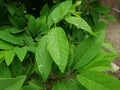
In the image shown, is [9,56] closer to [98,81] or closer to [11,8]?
[98,81]

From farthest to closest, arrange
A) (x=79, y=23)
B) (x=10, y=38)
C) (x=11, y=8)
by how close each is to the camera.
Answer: (x=11, y=8)
(x=10, y=38)
(x=79, y=23)

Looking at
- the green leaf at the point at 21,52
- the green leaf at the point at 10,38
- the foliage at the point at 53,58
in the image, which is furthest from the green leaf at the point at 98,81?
the green leaf at the point at 10,38

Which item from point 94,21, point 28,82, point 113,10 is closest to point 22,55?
point 28,82

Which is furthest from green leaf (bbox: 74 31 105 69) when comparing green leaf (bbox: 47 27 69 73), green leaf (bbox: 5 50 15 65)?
green leaf (bbox: 5 50 15 65)

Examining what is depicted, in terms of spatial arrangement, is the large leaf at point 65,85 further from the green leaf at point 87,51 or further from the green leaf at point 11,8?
the green leaf at point 11,8

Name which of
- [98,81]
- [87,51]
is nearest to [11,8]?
[87,51]

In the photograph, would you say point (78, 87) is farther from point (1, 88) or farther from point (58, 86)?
point (1, 88)

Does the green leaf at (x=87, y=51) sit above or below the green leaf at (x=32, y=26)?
below
